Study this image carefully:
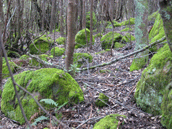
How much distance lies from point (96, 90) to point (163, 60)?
6.12 feet

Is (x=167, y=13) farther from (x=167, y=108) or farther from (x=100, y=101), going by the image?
(x=100, y=101)

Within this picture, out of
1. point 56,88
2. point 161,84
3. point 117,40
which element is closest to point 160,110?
point 161,84

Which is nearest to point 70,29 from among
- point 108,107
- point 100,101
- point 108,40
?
point 100,101

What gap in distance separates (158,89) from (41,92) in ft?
8.35

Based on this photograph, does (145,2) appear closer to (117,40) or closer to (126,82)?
(126,82)

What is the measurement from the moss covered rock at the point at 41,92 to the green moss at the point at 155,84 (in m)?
1.44

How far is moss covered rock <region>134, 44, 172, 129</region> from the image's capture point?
101 inches

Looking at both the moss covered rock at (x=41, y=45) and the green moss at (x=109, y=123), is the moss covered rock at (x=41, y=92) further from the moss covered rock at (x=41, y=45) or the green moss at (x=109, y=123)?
the moss covered rock at (x=41, y=45)

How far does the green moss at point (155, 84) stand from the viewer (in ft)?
9.22

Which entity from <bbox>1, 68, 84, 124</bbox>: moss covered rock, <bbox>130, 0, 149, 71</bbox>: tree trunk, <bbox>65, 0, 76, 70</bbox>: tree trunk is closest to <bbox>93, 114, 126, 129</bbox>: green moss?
<bbox>1, 68, 84, 124</bbox>: moss covered rock

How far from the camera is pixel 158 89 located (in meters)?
2.89

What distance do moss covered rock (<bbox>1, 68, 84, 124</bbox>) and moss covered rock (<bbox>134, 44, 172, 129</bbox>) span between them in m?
1.46

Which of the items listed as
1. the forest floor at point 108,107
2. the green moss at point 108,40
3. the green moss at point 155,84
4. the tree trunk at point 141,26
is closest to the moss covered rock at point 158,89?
the green moss at point 155,84

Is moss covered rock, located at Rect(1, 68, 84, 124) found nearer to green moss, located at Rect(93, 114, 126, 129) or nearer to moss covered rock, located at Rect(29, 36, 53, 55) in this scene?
green moss, located at Rect(93, 114, 126, 129)
